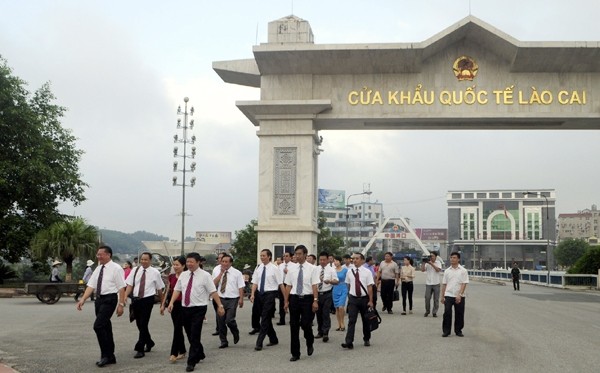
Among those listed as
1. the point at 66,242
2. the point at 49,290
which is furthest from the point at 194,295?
the point at 66,242

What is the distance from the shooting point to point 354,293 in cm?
1184

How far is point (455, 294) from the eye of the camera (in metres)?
13.2

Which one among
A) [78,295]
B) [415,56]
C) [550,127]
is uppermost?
[415,56]

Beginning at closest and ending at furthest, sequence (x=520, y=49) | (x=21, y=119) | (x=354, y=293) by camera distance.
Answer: (x=354, y=293)
(x=520, y=49)
(x=21, y=119)

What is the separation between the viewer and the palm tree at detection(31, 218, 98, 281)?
2925 centimetres

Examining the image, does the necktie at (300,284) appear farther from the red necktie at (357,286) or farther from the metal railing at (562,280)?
the metal railing at (562,280)

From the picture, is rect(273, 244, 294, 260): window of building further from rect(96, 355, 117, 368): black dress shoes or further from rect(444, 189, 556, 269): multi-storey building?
rect(444, 189, 556, 269): multi-storey building

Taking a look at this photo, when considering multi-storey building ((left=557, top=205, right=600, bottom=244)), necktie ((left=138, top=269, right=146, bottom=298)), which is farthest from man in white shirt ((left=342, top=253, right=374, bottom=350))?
multi-storey building ((left=557, top=205, right=600, bottom=244))

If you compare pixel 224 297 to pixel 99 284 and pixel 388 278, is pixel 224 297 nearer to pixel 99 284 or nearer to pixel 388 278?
pixel 99 284

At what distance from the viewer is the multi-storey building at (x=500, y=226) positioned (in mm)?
144000

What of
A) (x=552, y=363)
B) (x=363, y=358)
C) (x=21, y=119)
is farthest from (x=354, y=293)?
(x=21, y=119)

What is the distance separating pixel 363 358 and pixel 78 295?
17.6 meters

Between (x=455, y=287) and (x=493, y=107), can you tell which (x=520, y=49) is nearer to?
(x=493, y=107)

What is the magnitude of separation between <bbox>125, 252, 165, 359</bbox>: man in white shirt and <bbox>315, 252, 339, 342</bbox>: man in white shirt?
3353 mm
